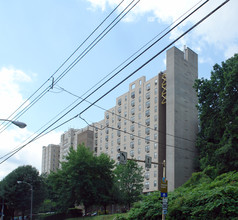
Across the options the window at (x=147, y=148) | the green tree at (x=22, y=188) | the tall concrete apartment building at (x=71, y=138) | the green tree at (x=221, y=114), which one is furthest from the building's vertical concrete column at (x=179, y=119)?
the tall concrete apartment building at (x=71, y=138)

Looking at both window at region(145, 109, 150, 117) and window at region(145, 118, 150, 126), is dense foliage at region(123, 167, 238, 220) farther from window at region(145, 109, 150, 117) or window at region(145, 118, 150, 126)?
window at region(145, 109, 150, 117)

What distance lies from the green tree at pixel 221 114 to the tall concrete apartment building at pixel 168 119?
18.8m

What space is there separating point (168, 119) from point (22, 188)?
109 feet

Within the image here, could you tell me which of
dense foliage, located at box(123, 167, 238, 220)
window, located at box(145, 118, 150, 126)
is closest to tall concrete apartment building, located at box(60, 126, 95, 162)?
window, located at box(145, 118, 150, 126)

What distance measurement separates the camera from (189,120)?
7338cm

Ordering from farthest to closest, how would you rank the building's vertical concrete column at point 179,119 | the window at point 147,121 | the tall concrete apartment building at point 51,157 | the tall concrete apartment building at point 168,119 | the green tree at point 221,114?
the tall concrete apartment building at point 51,157 → the window at point 147,121 → the tall concrete apartment building at point 168,119 → the building's vertical concrete column at point 179,119 → the green tree at point 221,114

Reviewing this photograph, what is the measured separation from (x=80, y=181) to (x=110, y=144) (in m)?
44.4

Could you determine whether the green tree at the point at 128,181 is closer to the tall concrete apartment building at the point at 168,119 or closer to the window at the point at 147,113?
the tall concrete apartment building at the point at 168,119

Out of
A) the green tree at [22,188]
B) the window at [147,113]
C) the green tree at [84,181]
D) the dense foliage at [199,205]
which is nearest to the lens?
the dense foliage at [199,205]

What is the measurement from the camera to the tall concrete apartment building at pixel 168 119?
227ft

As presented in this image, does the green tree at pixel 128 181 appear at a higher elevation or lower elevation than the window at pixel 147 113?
lower

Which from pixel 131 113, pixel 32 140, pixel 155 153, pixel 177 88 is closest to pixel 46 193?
pixel 155 153

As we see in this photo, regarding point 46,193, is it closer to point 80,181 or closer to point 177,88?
point 80,181

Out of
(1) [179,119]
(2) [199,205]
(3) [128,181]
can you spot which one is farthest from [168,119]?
(2) [199,205]
